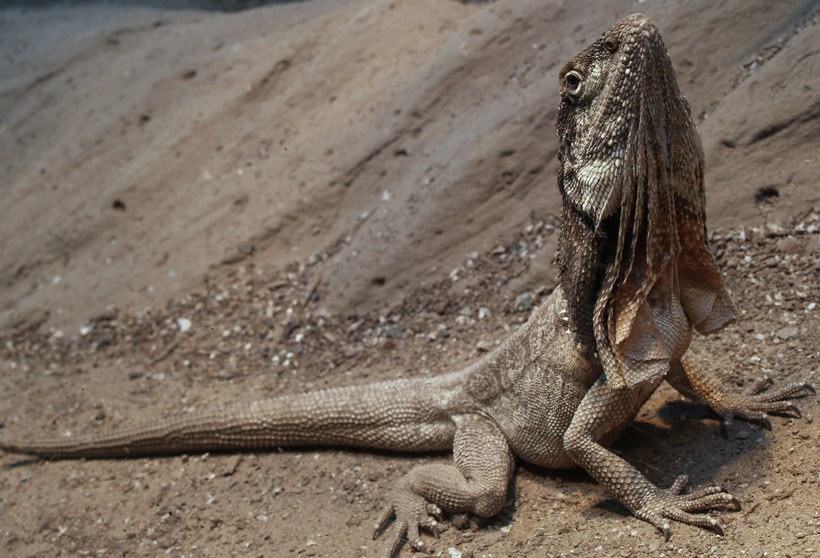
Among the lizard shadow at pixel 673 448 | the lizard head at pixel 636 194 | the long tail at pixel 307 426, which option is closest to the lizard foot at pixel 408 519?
the long tail at pixel 307 426

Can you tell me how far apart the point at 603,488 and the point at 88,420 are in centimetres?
387

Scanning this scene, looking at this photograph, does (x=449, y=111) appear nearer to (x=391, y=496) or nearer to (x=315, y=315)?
(x=315, y=315)

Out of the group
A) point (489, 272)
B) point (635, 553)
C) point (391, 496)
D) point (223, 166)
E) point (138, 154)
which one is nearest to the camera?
point (635, 553)

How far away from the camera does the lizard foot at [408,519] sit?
380 cm

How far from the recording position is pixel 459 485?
391cm

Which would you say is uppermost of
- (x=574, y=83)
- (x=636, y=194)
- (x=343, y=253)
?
(x=574, y=83)

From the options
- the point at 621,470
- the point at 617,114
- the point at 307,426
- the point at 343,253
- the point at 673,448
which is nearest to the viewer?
the point at 617,114

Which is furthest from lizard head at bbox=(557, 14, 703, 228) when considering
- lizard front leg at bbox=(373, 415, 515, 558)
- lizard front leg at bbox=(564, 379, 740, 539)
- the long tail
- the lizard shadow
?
the long tail

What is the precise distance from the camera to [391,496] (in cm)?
408

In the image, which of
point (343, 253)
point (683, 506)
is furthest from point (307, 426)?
point (683, 506)

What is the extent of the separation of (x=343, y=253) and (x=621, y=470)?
3500 mm

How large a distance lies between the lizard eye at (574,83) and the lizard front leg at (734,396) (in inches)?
63.1

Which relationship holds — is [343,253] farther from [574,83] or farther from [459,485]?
[574,83]

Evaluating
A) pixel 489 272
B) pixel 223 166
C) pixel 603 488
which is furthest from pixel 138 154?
pixel 603 488
